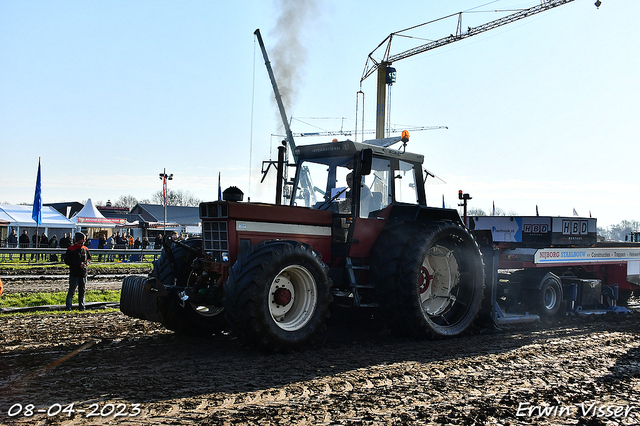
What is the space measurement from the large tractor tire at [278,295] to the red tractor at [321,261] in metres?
0.01

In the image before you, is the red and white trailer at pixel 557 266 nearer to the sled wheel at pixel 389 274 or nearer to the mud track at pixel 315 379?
the mud track at pixel 315 379

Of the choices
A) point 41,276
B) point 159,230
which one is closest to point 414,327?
point 41,276

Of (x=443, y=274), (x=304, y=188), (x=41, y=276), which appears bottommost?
(x=41, y=276)

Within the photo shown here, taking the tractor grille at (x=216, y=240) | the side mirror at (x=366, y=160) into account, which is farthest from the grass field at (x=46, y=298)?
the side mirror at (x=366, y=160)

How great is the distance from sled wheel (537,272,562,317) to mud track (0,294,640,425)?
6.47ft

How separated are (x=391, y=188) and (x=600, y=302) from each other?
5698mm

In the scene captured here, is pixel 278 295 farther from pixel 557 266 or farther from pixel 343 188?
pixel 557 266

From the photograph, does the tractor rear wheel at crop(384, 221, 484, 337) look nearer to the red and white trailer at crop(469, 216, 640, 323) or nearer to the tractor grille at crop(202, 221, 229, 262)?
the red and white trailer at crop(469, 216, 640, 323)

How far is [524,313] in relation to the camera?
8.87m

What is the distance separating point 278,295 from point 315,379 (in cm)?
118

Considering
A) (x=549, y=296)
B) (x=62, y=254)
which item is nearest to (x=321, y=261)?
(x=549, y=296)

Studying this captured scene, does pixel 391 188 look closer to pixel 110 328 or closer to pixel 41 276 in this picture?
pixel 110 328

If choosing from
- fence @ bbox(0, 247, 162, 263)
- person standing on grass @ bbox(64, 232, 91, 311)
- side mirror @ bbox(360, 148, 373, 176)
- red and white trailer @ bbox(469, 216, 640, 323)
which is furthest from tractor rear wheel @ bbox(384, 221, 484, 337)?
fence @ bbox(0, 247, 162, 263)

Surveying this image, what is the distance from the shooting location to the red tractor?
218 inches
